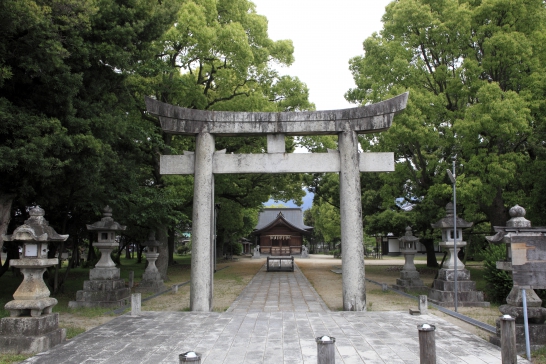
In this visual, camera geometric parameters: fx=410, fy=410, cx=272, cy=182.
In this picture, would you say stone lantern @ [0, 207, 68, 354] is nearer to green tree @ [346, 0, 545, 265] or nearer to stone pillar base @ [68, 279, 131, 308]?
stone pillar base @ [68, 279, 131, 308]

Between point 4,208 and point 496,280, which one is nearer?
point 4,208

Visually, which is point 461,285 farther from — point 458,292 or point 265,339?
point 265,339

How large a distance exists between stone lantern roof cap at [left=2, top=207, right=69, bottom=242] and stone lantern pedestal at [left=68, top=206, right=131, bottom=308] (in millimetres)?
3883

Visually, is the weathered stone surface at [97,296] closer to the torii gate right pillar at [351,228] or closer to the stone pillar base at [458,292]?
the torii gate right pillar at [351,228]

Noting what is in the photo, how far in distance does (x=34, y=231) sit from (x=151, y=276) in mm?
8452

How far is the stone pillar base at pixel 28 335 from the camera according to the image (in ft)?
21.7

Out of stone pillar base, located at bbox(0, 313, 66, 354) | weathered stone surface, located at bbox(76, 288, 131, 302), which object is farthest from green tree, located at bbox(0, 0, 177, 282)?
stone pillar base, located at bbox(0, 313, 66, 354)

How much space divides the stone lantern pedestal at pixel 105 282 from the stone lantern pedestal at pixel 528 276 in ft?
30.8

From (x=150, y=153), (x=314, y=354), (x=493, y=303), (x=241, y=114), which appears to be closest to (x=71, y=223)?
(x=150, y=153)

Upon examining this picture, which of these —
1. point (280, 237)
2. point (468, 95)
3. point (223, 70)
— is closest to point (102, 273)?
point (223, 70)

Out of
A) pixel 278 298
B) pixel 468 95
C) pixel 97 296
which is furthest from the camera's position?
pixel 468 95

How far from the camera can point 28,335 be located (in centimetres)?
678

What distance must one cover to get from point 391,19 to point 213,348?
1467cm

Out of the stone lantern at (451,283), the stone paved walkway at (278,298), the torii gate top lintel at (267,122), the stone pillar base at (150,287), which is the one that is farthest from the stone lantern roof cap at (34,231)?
the stone lantern at (451,283)
